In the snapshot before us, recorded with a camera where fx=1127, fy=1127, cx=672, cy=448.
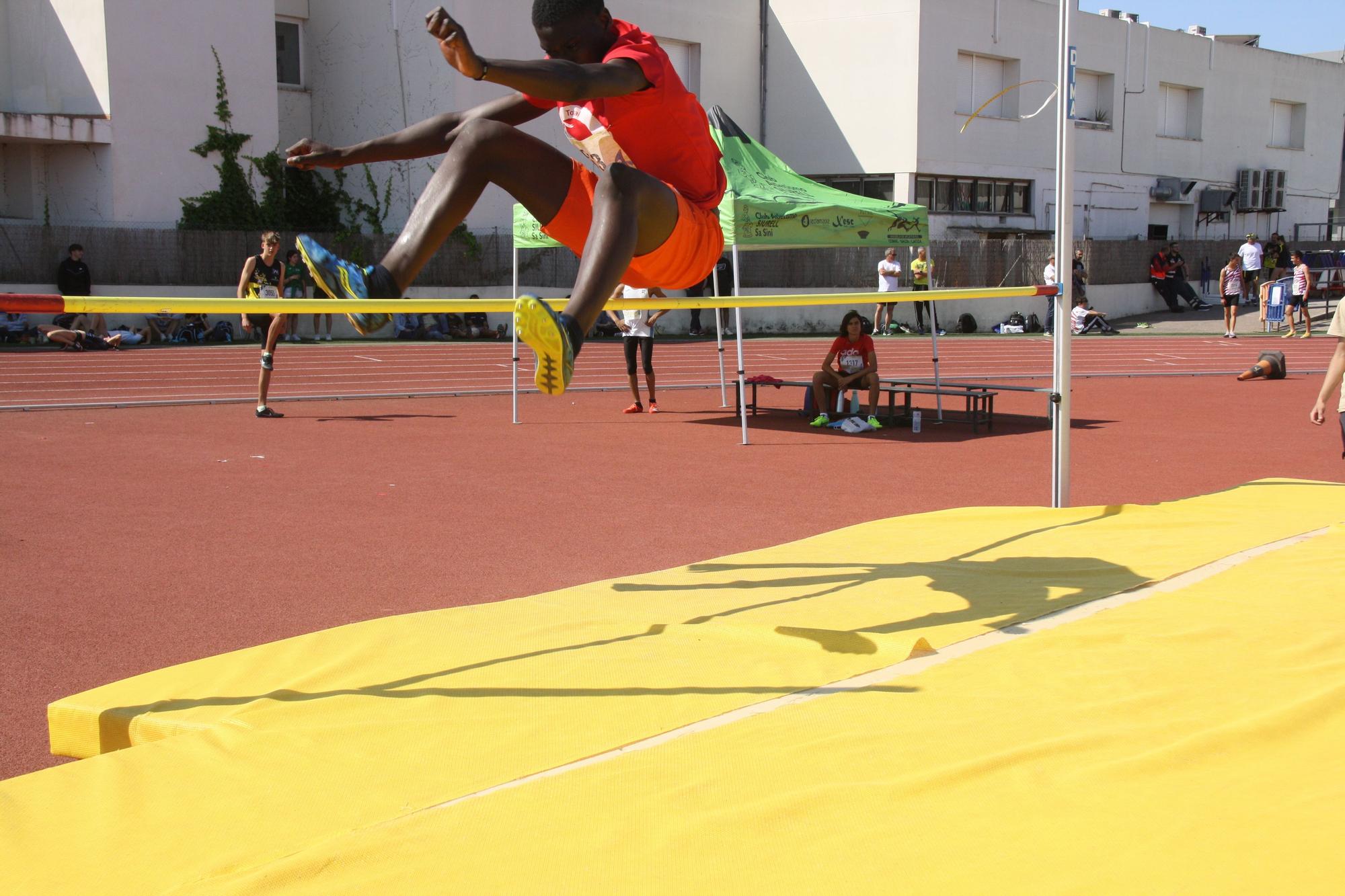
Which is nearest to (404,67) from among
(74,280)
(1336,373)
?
(74,280)

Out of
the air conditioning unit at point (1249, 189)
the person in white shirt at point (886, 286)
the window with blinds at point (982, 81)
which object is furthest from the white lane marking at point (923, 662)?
the air conditioning unit at point (1249, 189)

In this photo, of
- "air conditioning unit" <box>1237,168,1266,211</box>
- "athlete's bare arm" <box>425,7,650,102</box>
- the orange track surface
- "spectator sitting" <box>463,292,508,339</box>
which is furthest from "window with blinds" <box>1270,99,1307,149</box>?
"athlete's bare arm" <box>425,7,650,102</box>

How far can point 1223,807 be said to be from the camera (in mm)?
2254

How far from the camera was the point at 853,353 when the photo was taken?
34.1ft

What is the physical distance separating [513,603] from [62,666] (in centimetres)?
150

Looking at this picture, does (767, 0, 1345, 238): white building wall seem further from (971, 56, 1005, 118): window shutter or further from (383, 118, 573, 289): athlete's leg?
(383, 118, 573, 289): athlete's leg

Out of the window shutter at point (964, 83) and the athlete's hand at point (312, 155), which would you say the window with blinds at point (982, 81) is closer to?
the window shutter at point (964, 83)

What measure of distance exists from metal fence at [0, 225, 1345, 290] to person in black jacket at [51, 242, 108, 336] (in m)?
0.92

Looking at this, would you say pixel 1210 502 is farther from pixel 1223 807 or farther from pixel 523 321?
pixel 523 321

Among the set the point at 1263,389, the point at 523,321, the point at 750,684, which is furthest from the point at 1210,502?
the point at 1263,389

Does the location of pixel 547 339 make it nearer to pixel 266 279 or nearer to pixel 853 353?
pixel 266 279

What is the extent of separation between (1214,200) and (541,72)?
30.6m

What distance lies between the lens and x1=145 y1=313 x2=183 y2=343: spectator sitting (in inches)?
715

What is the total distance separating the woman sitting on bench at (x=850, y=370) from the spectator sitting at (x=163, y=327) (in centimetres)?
1224
